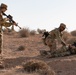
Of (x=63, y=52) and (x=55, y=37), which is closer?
(x=63, y=52)

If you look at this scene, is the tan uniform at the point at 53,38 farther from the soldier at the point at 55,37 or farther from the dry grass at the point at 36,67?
the dry grass at the point at 36,67

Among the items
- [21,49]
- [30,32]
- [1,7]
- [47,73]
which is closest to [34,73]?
[47,73]

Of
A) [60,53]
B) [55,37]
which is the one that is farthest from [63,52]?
[55,37]

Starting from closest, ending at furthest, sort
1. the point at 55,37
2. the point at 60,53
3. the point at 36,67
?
the point at 36,67 → the point at 60,53 → the point at 55,37

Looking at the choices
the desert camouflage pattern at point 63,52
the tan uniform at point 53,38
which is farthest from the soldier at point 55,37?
the desert camouflage pattern at point 63,52

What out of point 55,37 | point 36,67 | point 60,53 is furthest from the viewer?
point 55,37

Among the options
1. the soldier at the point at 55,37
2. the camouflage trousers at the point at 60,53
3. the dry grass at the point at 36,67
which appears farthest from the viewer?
the soldier at the point at 55,37

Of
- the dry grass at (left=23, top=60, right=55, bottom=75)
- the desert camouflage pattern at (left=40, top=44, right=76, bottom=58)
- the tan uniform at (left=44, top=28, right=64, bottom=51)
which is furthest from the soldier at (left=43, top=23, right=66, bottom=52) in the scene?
the dry grass at (left=23, top=60, right=55, bottom=75)

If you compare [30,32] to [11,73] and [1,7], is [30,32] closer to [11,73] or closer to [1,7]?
[1,7]

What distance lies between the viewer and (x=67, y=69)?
40.8ft

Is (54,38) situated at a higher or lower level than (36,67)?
higher

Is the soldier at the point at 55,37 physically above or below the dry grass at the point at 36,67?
above

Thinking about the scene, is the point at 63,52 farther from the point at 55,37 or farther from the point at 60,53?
the point at 55,37

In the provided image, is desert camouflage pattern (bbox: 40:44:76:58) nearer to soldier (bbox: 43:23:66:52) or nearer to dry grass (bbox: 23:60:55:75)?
soldier (bbox: 43:23:66:52)
